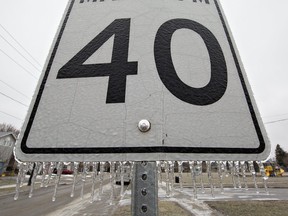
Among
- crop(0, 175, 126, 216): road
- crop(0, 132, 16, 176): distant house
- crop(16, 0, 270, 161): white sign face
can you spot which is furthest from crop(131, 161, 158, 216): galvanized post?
crop(0, 132, 16, 176): distant house

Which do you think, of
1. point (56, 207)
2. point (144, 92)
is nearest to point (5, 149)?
point (56, 207)

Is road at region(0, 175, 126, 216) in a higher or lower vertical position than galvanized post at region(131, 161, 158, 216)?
lower

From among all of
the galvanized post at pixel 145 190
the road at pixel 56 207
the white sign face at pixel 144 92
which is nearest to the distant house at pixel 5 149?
the road at pixel 56 207

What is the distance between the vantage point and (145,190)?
2.75 feet

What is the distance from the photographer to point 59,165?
2.80 ft

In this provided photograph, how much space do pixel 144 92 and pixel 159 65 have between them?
0.17 metres

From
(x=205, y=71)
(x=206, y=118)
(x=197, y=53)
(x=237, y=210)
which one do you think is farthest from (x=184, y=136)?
(x=237, y=210)

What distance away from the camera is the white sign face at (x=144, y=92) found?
2.76 feet

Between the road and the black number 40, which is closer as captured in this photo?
the black number 40

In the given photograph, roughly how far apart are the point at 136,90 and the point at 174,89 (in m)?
0.18

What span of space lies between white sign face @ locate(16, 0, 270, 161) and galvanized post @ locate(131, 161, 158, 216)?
8cm

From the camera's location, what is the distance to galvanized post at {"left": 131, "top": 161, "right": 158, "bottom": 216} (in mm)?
818

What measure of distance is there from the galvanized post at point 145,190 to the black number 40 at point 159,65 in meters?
0.31

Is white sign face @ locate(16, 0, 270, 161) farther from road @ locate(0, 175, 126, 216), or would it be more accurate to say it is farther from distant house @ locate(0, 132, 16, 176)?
distant house @ locate(0, 132, 16, 176)
